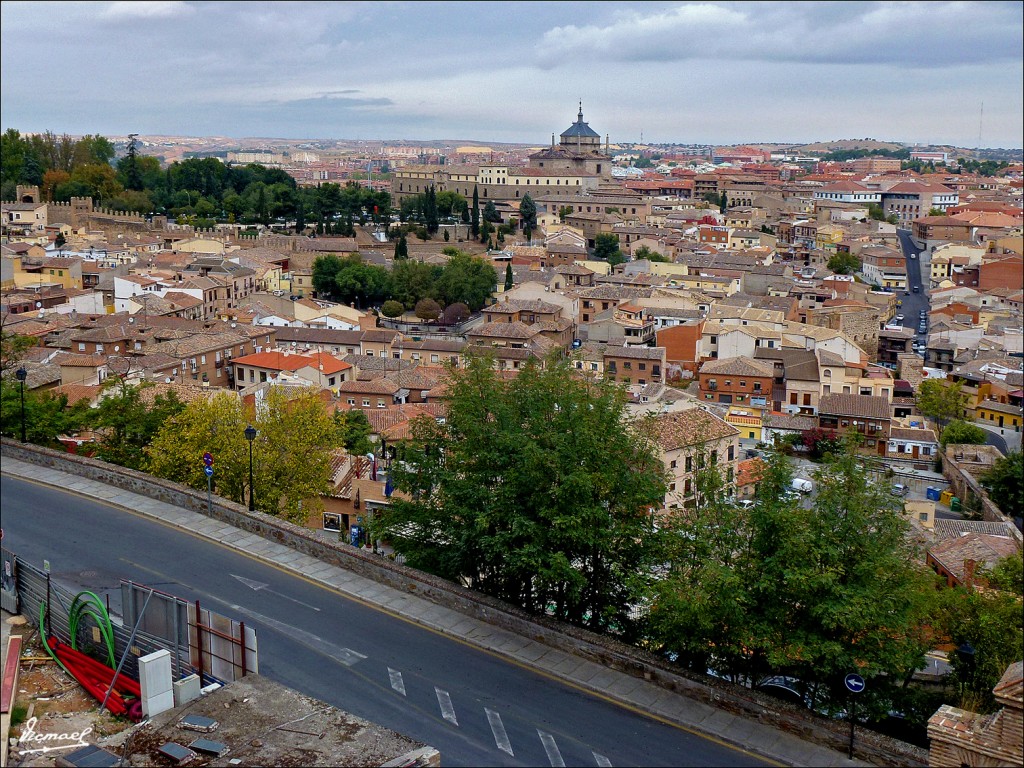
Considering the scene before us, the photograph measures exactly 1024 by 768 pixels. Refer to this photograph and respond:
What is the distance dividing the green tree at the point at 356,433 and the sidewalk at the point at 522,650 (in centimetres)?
913

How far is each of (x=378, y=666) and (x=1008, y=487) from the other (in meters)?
18.9

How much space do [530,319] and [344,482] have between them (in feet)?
62.6

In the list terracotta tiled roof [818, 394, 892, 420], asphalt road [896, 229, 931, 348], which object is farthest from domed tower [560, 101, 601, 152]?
terracotta tiled roof [818, 394, 892, 420]

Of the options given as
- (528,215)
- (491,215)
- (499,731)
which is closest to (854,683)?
(499,731)

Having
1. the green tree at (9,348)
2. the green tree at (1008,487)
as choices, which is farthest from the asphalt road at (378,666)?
the green tree at (1008,487)

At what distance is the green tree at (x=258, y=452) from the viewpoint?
11484 mm

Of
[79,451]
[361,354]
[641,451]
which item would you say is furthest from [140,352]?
[641,451]

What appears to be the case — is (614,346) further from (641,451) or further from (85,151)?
(85,151)

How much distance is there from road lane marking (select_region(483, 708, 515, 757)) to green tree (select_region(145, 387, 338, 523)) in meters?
5.67

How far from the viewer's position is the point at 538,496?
757 cm

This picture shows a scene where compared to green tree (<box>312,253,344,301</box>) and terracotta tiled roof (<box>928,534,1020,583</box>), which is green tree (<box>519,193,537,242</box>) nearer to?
green tree (<box>312,253,344,301</box>)

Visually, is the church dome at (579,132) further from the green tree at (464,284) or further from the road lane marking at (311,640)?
the road lane marking at (311,640)

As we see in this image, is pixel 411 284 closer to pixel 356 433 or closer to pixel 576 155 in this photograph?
pixel 356 433

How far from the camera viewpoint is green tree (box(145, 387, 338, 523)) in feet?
37.7
